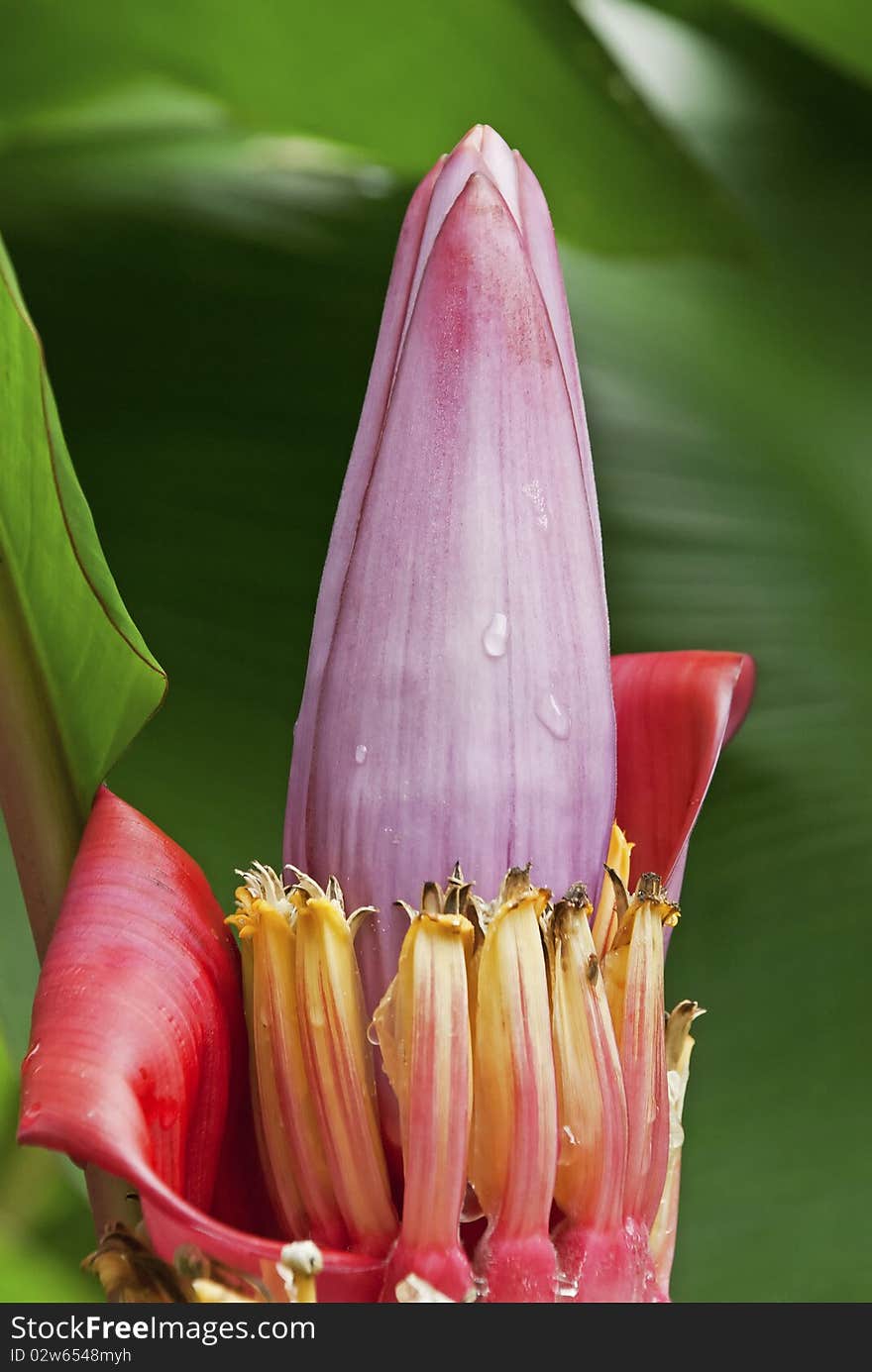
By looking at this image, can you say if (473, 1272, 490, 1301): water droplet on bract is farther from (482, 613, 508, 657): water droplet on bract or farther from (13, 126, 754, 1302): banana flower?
(482, 613, 508, 657): water droplet on bract

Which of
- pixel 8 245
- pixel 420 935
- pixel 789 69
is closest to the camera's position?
pixel 420 935

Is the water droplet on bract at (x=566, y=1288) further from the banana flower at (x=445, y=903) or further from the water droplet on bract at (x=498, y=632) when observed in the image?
the water droplet on bract at (x=498, y=632)

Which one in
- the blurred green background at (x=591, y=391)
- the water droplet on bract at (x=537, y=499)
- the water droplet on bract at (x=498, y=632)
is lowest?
the water droplet on bract at (x=498, y=632)

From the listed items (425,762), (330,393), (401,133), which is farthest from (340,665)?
(401,133)

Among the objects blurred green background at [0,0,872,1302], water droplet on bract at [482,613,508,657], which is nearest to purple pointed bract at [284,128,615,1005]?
water droplet on bract at [482,613,508,657]

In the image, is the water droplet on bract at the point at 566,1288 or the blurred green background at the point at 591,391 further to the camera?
the blurred green background at the point at 591,391

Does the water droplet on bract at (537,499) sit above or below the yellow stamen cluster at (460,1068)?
above

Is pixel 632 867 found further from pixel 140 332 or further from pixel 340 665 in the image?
pixel 140 332

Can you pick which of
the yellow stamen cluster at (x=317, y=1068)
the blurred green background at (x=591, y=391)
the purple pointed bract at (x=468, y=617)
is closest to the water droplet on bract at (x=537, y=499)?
the purple pointed bract at (x=468, y=617)
